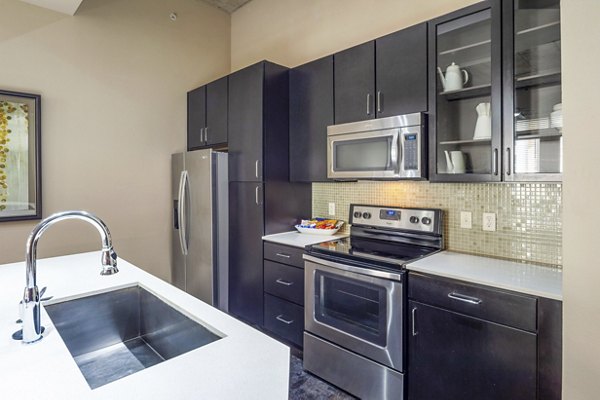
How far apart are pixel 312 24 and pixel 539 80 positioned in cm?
214

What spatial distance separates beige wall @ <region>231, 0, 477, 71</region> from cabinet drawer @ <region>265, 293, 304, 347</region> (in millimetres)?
2234

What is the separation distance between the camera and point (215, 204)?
3010 mm

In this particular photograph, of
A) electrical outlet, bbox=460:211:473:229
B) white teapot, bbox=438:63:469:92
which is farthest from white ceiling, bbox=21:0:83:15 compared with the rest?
electrical outlet, bbox=460:211:473:229

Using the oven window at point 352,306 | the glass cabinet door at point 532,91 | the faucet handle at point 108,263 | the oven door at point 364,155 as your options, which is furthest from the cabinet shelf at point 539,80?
the faucet handle at point 108,263

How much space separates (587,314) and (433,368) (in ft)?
2.58

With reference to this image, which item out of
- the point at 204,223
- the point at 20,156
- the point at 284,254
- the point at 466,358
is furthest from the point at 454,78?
the point at 20,156

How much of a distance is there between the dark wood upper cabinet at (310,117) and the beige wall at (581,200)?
1552mm

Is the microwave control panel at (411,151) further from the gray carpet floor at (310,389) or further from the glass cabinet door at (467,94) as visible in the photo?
the gray carpet floor at (310,389)

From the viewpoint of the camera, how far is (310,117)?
2.79m

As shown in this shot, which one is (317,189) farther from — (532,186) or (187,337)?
(187,337)

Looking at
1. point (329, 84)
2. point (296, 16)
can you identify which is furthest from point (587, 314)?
point (296, 16)

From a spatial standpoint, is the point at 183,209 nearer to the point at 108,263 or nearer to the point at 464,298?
the point at 108,263

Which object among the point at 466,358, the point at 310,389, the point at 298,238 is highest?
the point at 298,238

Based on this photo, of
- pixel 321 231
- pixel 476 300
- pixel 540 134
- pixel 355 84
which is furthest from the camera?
pixel 321 231
